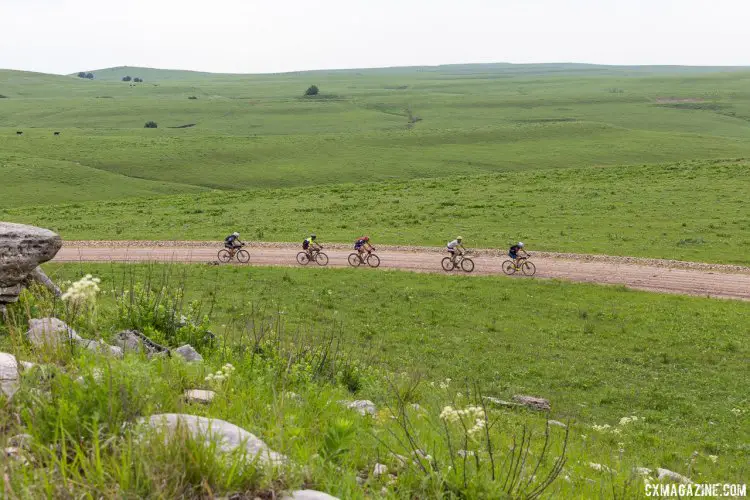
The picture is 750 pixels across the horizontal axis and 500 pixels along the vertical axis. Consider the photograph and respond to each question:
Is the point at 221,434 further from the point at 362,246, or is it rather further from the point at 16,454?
the point at 362,246

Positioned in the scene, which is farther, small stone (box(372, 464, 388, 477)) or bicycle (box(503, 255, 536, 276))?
bicycle (box(503, 255, 536, 276))

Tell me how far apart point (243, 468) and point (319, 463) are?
102 cm

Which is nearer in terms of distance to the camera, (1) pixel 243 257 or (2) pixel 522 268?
(2) pixel 522 268

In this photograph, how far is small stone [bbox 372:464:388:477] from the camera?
6.77 m

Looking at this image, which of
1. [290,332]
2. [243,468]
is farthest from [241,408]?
[290,332]

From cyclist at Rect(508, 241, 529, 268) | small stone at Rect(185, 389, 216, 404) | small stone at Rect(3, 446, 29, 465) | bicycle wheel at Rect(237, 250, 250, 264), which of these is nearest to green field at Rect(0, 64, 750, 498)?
small stone at Rect(3, 446, 29, 465)

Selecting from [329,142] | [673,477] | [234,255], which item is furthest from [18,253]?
[329,142]

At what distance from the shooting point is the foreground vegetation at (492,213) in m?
42.9

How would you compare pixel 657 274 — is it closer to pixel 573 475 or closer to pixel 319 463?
pixel 573 475

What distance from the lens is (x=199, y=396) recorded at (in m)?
8.08

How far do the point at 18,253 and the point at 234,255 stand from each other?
20.6m

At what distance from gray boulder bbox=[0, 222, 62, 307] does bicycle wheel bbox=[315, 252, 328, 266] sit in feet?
66.2

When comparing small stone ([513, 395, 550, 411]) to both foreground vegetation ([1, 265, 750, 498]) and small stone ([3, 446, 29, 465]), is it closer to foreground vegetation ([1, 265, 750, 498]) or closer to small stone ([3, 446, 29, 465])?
foreground vegetation ([1, 265, 750, 498])

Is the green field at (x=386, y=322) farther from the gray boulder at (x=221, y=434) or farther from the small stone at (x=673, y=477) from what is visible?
the small stone at (x=673, y=477)
